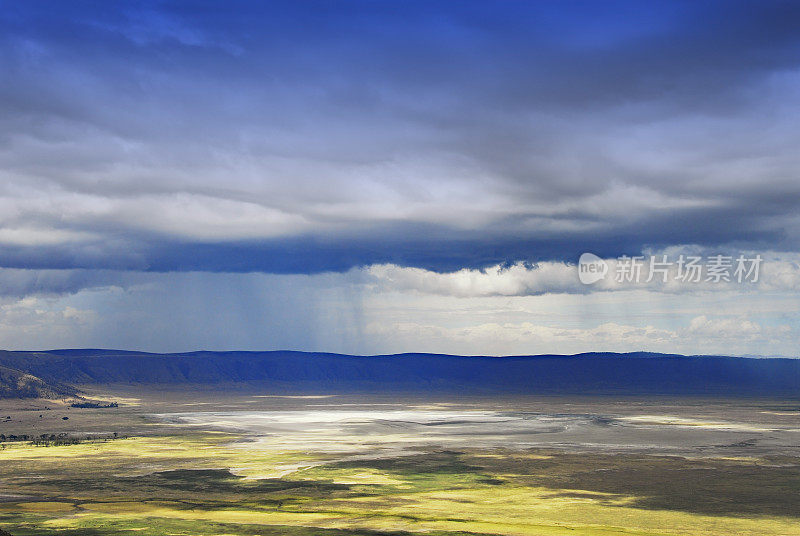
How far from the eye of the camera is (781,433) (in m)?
138

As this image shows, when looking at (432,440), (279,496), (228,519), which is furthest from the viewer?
(432,440)

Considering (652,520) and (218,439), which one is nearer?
(652,520)

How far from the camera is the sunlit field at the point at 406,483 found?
59781 mm

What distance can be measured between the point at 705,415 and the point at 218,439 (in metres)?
113

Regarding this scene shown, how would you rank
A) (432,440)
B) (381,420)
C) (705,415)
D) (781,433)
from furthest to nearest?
(705,415)
(381,420)
(781,433)
(432,440)

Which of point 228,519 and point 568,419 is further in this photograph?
point 568,419

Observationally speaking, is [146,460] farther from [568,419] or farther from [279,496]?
[568,419]

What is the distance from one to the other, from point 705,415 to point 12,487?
15356cm

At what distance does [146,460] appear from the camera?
10000 centimetres

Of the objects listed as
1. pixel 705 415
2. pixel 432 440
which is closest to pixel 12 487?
pixel 432 440

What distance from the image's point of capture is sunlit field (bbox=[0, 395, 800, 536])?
59.8 m

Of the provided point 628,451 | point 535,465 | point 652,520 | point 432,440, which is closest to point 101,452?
point 432,440

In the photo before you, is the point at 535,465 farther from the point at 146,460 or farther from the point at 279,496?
the point at 146,460

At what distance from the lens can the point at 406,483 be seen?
3162 inches
